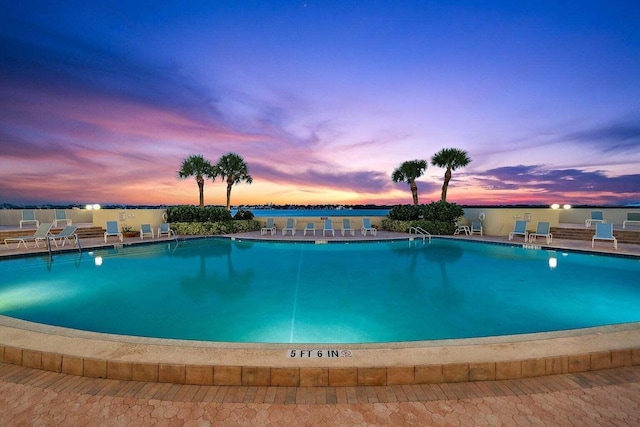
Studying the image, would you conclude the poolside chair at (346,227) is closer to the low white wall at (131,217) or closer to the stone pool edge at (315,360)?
the low white wall at (131,217)

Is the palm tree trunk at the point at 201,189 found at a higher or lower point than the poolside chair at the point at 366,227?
higher

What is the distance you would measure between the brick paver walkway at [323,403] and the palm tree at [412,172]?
651 inches

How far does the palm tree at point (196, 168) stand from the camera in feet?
63.8

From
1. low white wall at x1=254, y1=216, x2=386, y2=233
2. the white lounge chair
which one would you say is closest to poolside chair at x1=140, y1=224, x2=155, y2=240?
low white wall at x1=254, y1=216, x2=386, y2=233

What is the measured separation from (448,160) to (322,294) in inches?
582

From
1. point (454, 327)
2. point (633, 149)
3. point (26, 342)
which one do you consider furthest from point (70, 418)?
point (633, 149)

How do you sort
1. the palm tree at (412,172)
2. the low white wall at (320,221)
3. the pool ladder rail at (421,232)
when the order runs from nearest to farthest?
1. the pool ladder rail at (421,232)
2. the low white wall at (320,221)
3. the palm tree at (412,172)

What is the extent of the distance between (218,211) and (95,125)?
6.62 meters

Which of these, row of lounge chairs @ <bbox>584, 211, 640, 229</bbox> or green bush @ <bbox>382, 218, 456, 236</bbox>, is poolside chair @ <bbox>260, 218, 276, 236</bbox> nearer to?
green bush @ <bbox>382, 218, 456, 236</bbox>

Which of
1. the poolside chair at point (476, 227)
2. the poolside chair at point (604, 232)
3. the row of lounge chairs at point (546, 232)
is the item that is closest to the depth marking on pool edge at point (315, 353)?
the row of lounge chairs at point (546, 232)

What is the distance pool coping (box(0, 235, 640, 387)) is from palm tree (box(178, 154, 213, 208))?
1804 centimetres

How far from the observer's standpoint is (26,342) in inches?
100

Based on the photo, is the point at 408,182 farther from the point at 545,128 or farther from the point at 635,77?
the point at 635,77

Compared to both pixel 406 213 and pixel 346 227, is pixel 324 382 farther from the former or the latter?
pixel 406 213
